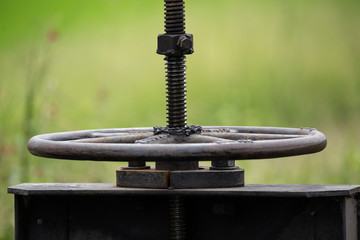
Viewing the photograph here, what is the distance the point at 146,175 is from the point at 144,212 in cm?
21

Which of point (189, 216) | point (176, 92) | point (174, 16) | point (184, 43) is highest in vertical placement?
point (174, 16)

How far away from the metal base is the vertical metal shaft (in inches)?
7.9

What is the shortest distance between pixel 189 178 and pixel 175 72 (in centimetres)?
42

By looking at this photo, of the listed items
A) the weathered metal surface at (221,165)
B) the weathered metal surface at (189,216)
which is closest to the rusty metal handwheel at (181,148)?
the weathered metal surface at (221,165)

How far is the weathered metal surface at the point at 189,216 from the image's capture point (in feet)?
9.69

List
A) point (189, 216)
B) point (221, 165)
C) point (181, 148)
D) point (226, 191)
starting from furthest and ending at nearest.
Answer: point (189, 216)
point (221, 165)
point (226, 191)
point (181, 148)

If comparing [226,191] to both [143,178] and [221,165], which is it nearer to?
[221,165]

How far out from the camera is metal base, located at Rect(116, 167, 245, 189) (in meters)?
2.99

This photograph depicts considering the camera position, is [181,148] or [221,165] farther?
[221,165]

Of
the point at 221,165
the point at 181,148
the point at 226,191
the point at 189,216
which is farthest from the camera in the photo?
the point at 189,216

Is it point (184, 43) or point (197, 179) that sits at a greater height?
point (184, 43)

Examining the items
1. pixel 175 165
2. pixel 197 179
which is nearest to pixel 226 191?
pixel 197 179

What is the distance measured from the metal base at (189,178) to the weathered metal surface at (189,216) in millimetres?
73

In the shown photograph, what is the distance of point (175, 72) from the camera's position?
309cm
